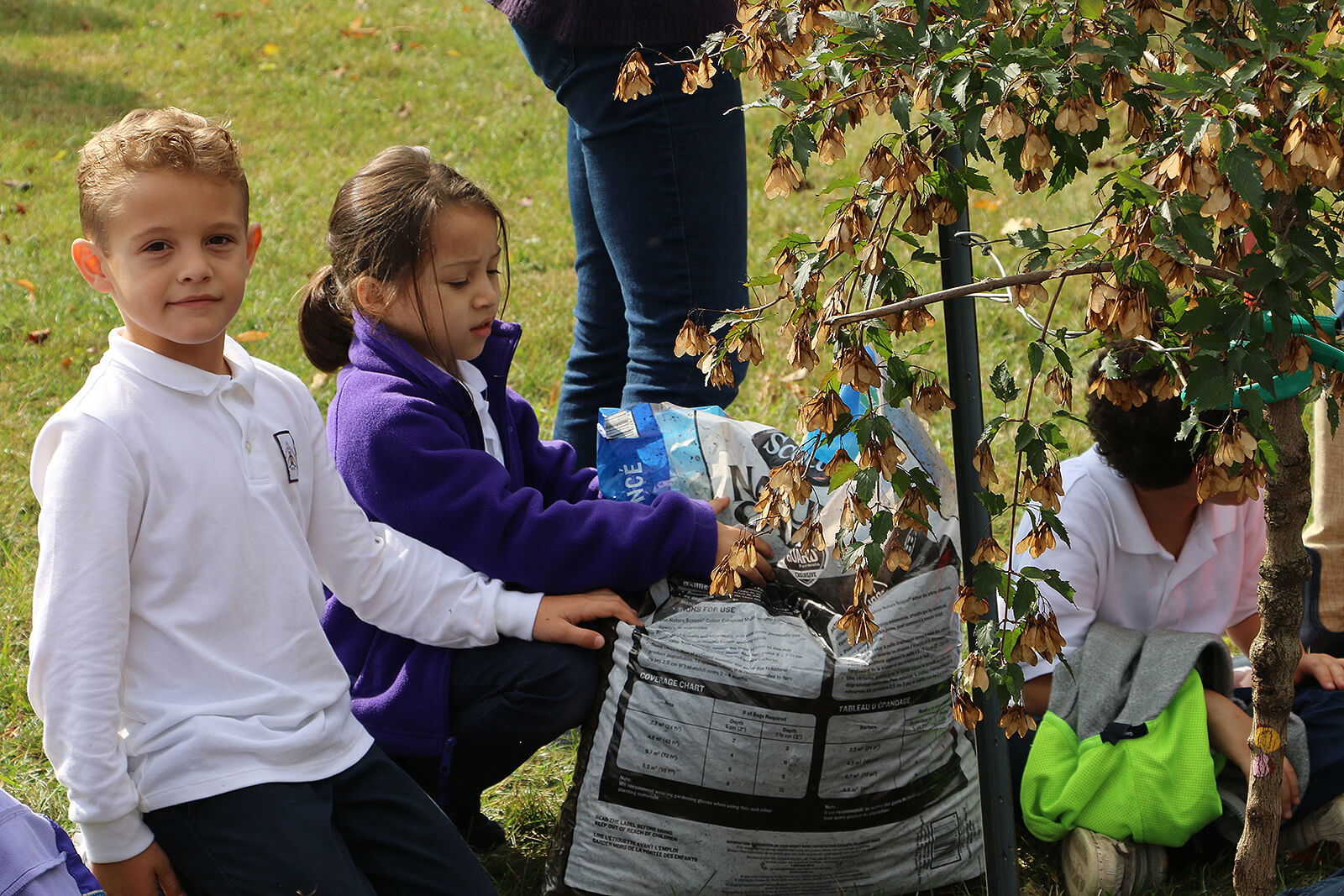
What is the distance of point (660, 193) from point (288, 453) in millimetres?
858

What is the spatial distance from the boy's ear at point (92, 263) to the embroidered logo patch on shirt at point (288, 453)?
308 millimetres

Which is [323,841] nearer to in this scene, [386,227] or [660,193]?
[386,227]

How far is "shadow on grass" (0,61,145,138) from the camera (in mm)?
6266

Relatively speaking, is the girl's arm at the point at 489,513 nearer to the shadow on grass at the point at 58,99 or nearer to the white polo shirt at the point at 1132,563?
the white polo shirt at the point at 1132,563

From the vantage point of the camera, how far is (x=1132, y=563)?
2473mm

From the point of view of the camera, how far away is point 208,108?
661cm


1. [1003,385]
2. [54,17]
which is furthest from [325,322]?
[54,17]

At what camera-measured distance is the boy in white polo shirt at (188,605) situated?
5.29 ft

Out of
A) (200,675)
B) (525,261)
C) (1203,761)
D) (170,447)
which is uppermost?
(525,261)

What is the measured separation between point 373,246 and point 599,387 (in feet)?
2.37

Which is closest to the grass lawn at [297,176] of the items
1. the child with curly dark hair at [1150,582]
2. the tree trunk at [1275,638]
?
the child with curly dark hair at [1150,582]

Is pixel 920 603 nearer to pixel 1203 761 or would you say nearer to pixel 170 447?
pixel 1203 761

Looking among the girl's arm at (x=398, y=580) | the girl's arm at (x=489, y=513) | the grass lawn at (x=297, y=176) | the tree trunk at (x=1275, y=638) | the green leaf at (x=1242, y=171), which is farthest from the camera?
the grass lawn at (x=297, y=176)

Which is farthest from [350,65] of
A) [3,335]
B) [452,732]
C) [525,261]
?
[452,732]
